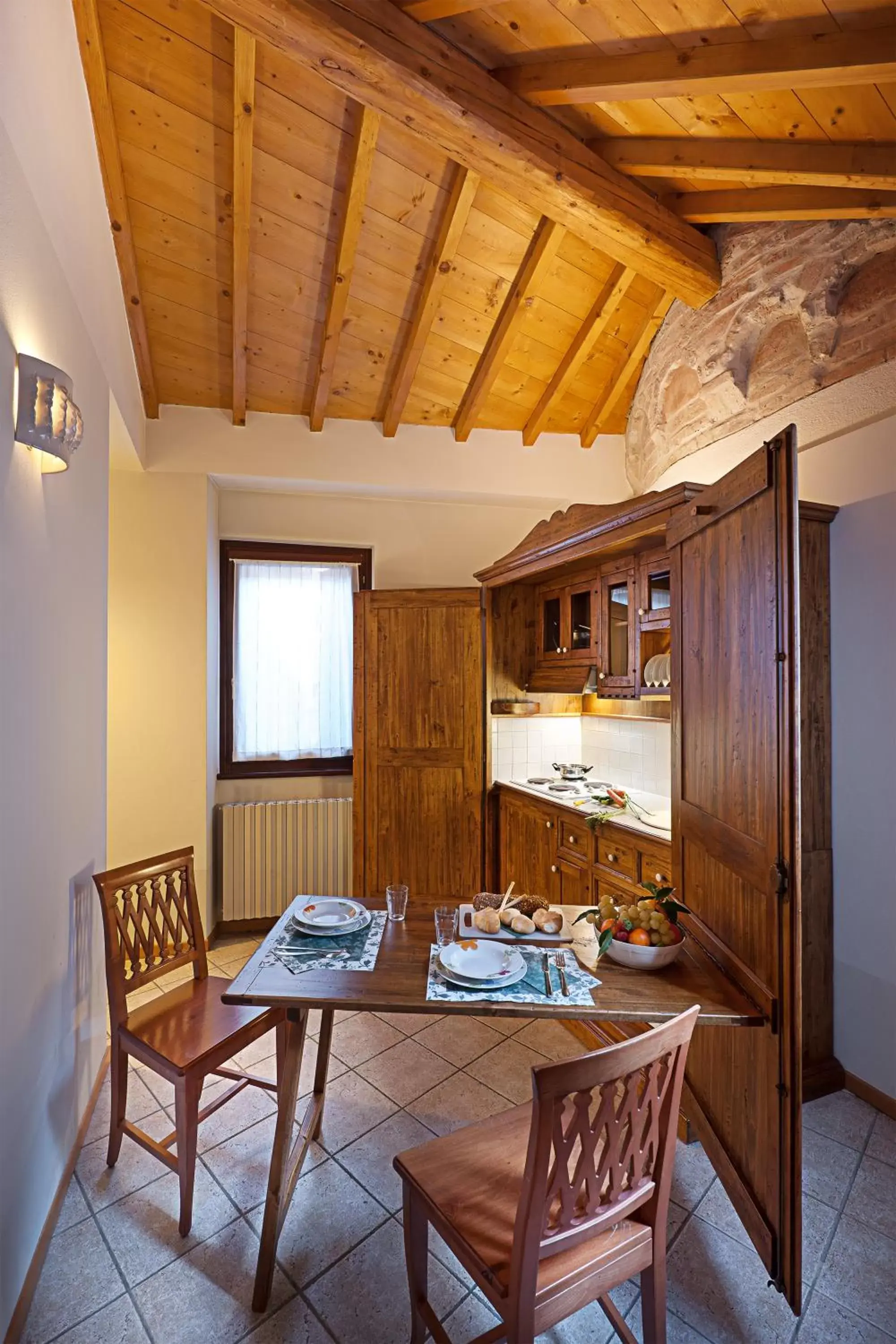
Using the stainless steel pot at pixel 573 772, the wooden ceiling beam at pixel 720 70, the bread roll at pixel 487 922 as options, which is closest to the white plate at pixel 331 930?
the bread roll at pixel 487 922

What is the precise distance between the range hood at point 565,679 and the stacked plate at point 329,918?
76.0 inches

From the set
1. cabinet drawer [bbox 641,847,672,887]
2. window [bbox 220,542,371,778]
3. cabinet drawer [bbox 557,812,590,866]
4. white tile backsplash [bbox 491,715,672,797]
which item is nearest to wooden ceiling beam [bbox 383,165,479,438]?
window [bbox 220,542,371,778]

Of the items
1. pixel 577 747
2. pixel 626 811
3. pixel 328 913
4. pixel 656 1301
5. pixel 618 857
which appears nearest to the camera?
pixel 656 1301

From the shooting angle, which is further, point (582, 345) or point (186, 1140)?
point (582, 345)

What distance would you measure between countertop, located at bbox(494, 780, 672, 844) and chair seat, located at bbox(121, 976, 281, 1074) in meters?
1.68

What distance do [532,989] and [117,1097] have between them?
1.46 metres

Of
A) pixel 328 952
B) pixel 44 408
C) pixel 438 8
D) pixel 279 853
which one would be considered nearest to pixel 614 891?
pixel 328 952

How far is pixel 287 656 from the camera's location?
14.4ft

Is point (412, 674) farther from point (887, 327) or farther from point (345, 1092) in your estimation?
point (887, 327)

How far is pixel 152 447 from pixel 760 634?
140 inches

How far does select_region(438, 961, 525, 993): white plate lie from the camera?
1649 mm

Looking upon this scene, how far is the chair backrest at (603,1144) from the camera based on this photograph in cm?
111

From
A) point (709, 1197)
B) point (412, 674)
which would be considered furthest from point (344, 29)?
point (709, 1197)

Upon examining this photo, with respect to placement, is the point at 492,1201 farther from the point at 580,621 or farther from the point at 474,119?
the point at 474,119
